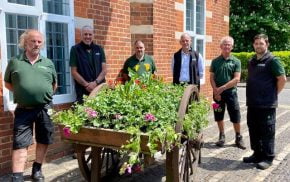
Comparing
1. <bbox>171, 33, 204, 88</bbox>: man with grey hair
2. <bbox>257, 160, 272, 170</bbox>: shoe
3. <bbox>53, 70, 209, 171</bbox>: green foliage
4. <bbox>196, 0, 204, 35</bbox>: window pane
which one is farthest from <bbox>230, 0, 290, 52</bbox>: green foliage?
<bbox>53, 70, 209, 171</bbox>: green foliage

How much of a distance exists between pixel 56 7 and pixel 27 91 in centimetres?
186

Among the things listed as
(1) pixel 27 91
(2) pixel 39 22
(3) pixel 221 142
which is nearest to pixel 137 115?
(1) pixel 27 91

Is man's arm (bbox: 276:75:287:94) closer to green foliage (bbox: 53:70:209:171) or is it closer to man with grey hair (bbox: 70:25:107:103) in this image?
green foliage (bbox: 53:70:209:171)

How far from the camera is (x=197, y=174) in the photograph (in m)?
5.09

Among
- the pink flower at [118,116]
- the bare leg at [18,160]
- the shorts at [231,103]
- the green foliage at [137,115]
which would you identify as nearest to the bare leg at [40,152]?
the bare leg at [18,160]

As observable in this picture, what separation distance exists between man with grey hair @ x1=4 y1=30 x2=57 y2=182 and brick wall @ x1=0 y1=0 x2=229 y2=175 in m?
0.48

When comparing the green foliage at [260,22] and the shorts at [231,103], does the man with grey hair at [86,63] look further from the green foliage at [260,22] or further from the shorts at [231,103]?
the green foliage at [260,22]

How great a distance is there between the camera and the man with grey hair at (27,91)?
14.1 feet

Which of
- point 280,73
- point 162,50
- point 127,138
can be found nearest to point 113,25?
point 162,50

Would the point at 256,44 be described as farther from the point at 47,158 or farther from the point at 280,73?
the point at 47,158

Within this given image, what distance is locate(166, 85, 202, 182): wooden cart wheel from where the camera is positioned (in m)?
3.72

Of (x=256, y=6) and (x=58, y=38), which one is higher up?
(x=256, y=6)

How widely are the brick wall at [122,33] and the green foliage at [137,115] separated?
1.40 meters

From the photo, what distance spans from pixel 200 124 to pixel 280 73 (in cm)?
164
